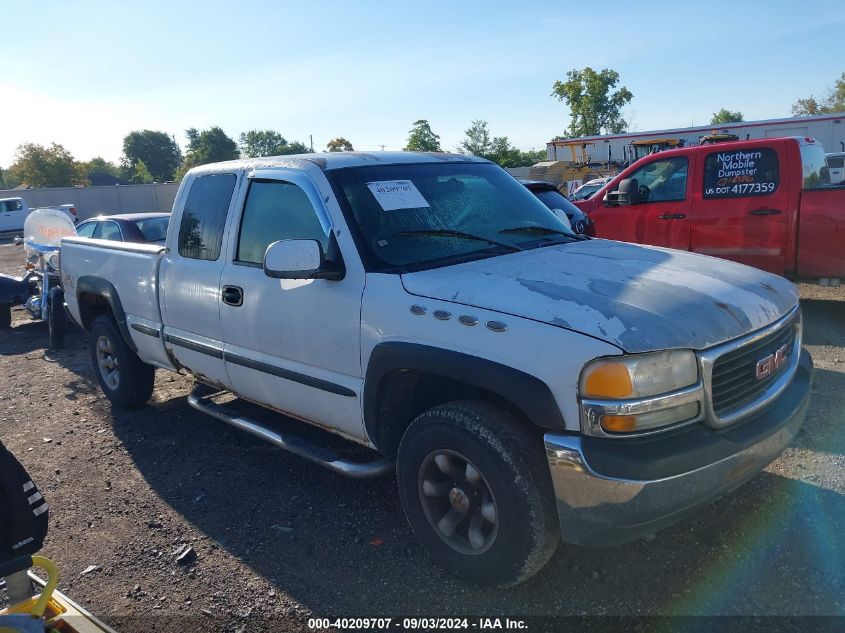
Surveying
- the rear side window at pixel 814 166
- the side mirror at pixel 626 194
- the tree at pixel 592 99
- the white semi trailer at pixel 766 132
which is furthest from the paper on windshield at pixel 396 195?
the tree at pixel 592 99

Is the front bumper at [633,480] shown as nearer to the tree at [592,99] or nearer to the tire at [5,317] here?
the tire at [5,317]

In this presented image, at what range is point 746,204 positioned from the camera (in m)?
7.47

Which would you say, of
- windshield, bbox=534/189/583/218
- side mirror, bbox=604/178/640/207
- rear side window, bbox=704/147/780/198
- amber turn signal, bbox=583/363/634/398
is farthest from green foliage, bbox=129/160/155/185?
amber turn signal, bbox=583/363/634/398

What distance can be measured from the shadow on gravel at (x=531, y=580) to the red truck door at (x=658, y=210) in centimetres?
478

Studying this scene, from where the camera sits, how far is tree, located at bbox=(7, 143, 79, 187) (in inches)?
2362

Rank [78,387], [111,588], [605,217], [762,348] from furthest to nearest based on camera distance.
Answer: [605,217], [78,387], [111,588], [762,348]

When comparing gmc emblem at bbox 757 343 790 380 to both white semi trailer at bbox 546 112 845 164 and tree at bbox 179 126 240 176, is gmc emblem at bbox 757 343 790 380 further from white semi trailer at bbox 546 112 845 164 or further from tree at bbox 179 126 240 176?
tree at bbox 179 126 240 176

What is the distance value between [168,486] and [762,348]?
3.49 m

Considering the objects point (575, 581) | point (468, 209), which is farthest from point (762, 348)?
point (468, 209)

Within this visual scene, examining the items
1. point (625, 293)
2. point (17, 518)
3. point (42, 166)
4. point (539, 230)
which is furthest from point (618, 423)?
point (42, 166)

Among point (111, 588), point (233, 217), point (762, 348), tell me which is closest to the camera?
point (762, 348)

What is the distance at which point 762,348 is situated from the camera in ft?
9.37

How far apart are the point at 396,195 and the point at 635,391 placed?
171 centimetres

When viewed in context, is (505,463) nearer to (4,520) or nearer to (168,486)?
(4,520)
